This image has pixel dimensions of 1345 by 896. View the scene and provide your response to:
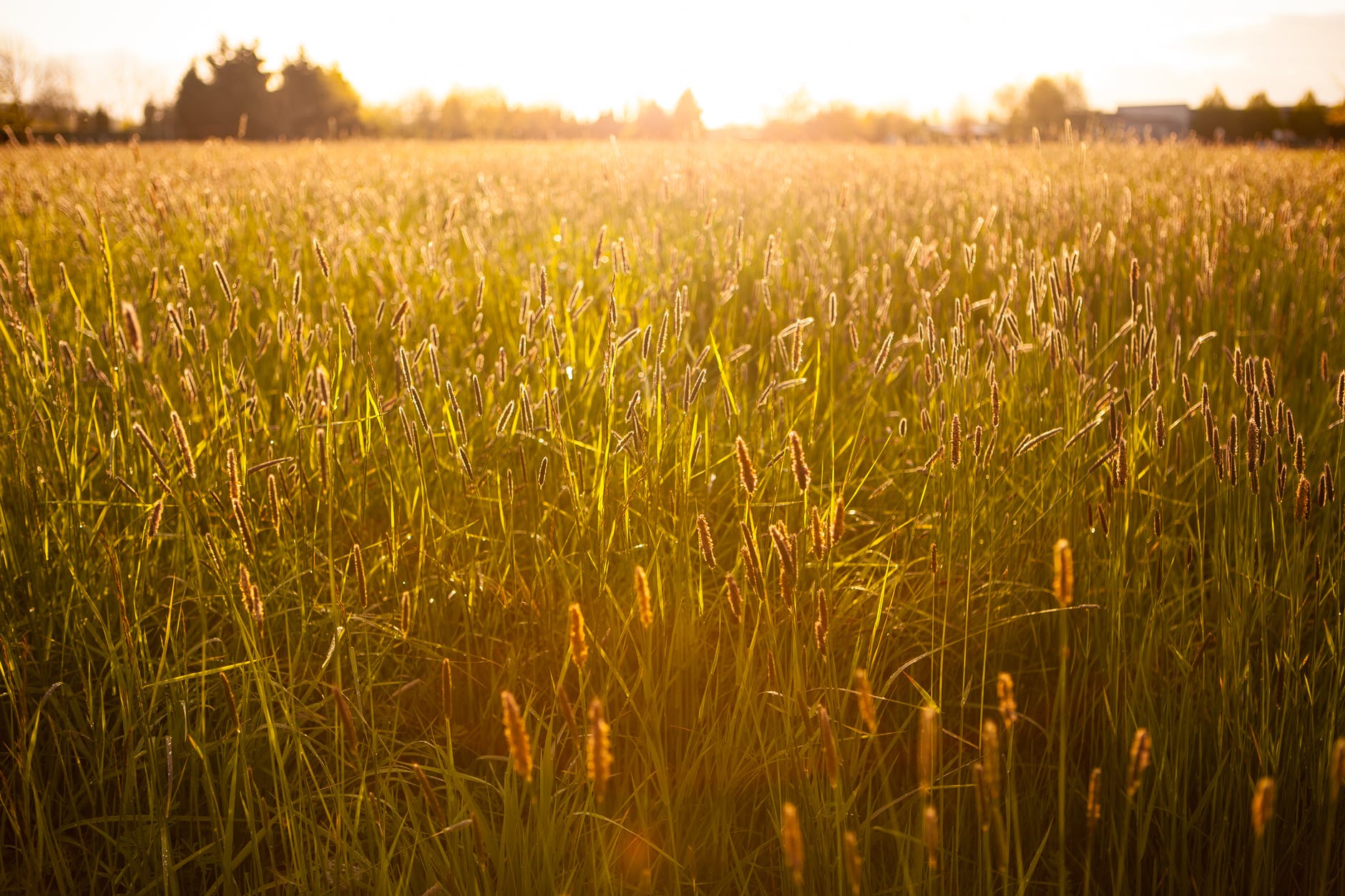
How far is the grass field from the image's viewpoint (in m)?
1.18

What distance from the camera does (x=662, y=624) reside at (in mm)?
1499

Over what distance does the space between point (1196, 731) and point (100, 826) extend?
1.72 meters

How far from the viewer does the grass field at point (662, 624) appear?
1184mm

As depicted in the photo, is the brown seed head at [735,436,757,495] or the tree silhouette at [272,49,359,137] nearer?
the brown seed head at [735,436,757,495]

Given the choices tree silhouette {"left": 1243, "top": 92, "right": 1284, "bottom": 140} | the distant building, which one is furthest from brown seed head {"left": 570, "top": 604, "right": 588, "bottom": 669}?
tree silhouette {"left": 1243, "top": 92, "right": 1284, "bottom": 140}

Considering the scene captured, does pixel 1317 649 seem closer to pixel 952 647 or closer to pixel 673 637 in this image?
pixel 952 647

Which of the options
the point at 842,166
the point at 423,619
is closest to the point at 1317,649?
the point at 423,619

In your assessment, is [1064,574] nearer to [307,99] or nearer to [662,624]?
[662,624]

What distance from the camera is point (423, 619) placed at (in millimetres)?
1698

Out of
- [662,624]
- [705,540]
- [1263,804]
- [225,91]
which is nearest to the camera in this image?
[1263,804]

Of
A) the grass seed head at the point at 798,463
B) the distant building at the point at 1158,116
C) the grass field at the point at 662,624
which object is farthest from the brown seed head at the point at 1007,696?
the distant building at the point at 1158,116

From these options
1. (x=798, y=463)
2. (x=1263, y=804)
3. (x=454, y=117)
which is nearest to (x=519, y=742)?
(x=798, y=463)

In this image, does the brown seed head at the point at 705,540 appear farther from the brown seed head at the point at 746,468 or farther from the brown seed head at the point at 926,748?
the brown seed head at the point at 926,748

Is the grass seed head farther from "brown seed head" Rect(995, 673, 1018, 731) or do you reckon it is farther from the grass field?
"brown seed head" Rect(995, 673, 1018, 731)
